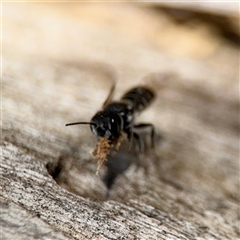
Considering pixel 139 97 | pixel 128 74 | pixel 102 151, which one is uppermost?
pixel 128 74

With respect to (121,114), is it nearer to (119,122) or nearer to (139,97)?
(119,122)

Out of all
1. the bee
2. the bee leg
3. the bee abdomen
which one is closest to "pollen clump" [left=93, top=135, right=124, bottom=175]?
the bee

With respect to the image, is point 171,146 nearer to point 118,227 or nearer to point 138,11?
point 118,227

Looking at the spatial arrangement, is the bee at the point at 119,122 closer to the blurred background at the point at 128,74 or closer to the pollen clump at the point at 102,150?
the pollen clump at the point at 102,150

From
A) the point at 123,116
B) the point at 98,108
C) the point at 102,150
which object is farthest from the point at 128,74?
the point at 102,150

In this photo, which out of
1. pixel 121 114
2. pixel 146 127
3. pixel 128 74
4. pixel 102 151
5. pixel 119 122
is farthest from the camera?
pixel 128 74

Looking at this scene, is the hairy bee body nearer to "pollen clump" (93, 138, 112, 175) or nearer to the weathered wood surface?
"pollen clump" (93, 138, 112, 175)

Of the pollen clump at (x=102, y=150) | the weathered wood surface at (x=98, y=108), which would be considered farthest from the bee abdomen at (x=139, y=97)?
the pollen clump at (x=102, y=150)

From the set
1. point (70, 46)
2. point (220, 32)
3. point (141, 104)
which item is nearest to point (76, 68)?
point (70, 46)
